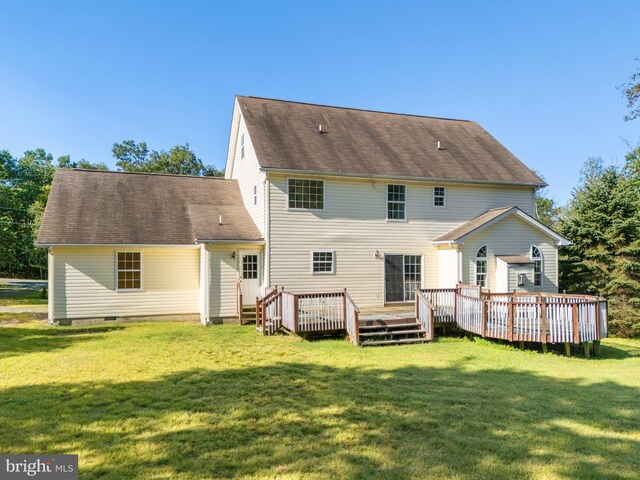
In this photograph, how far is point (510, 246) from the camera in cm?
1580

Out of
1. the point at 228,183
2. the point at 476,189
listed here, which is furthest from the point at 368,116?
the point at 228,183

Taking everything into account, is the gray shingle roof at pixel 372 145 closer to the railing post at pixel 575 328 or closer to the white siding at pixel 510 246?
the white siding at pixel 510 246

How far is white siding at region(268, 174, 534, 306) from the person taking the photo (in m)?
14.8

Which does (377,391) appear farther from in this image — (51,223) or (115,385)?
(51,223)

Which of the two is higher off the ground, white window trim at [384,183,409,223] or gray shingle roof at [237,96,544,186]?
gray shingle roof at [237,96,544,186]

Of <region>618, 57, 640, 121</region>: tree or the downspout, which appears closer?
the downspout

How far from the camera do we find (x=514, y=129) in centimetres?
2877

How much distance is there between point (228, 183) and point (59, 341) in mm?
10578

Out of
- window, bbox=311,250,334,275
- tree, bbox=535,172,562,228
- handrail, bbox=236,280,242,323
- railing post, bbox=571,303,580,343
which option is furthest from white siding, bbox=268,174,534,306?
tree, bbox=535,172,562,228

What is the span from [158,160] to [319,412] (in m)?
46.0

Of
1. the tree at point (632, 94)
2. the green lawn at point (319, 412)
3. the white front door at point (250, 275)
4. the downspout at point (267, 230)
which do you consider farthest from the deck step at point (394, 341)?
the tree at point (632, 94)

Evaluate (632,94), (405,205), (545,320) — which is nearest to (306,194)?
(405,205)

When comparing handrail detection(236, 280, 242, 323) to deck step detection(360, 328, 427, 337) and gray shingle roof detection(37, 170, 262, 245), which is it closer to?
gray shingle roof detection(37, 170, 262, 245)

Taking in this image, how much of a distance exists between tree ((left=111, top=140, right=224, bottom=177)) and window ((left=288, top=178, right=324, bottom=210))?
113 ft
